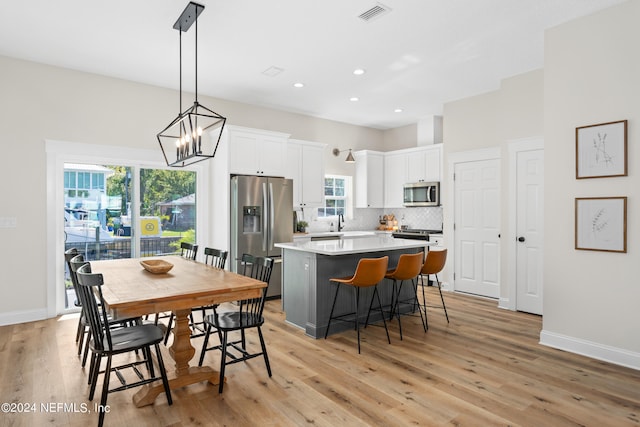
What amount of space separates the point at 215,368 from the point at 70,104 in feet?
12.2

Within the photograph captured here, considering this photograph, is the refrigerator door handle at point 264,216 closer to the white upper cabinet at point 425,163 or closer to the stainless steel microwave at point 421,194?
the stainless steel microwave at point 421,194

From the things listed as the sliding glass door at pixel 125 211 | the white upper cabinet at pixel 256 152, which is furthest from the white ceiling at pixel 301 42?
the sliding glass door at pixel 125 211

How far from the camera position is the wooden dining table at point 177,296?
89.6 inches

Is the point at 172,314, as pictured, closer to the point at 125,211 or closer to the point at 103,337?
the point at 103,337

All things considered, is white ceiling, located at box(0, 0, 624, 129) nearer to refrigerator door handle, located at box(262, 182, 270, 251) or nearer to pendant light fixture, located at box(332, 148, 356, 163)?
refrigerator door handle, located at box(262, 182, 270, 251)

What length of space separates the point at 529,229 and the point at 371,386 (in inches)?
124

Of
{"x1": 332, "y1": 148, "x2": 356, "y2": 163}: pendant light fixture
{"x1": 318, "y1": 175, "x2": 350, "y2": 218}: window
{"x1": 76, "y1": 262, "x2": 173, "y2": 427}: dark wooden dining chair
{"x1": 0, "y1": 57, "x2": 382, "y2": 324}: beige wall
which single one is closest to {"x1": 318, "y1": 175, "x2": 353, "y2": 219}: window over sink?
{"x1": 318, "y1": 175, "x2": 350, "y2": 218}: window

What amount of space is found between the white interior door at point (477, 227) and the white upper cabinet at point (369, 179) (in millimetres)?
1831

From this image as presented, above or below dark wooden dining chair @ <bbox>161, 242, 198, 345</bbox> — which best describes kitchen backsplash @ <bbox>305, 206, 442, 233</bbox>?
above

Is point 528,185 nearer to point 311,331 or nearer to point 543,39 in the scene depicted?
point 543,39

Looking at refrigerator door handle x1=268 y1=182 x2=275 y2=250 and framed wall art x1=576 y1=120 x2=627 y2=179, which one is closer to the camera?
framed wall art x1=576 y1=120 x2=627 y2=179

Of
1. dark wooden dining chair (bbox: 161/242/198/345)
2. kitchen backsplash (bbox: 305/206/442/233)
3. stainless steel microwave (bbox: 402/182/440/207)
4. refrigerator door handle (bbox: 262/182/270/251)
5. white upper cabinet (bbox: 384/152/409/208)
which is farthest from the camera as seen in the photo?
white upper cabinet (bbox: 384/152/409/208)

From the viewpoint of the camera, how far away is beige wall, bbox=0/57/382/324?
13.9 feet

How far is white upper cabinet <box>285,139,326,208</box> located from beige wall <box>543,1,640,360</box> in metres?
3.64
